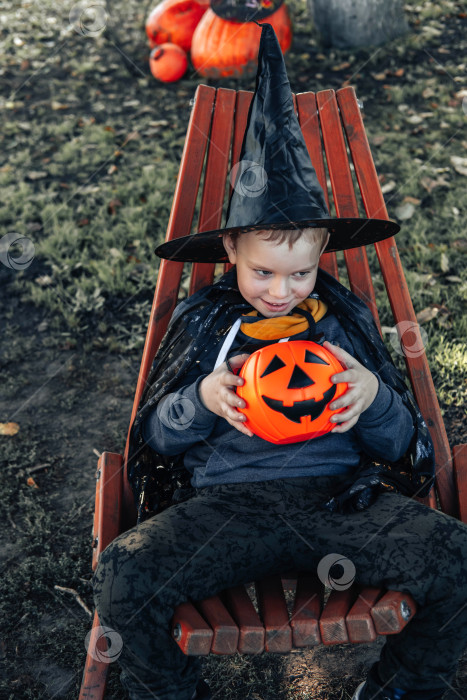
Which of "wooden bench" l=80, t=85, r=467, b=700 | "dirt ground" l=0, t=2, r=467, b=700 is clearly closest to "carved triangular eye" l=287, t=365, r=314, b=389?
"wooden bench" l=80, t=85, r=467, b=700

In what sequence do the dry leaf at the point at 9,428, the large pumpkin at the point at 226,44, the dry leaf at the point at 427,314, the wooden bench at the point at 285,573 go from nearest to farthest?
the wooden bench at the point at 285,573, the dry leaf at the point at 9,428, the dry leaf at the point at 427,314, the large pumpkin at the point at 226,44

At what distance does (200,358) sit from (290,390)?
1.65ft

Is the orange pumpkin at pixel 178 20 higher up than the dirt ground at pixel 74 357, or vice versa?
the orange pumpkin at pixel 178 20

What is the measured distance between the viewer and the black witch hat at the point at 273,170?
1951 mm

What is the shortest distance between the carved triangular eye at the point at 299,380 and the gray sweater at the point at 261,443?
29cm

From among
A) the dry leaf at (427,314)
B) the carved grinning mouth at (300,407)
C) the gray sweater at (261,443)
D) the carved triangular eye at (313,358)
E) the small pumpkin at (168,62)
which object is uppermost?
the carved triangular eye at (313,358)

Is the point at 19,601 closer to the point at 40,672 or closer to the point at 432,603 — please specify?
the point at 40,672

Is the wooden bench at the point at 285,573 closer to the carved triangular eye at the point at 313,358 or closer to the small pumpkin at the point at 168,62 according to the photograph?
the carved triangular eye at the point at 313,358

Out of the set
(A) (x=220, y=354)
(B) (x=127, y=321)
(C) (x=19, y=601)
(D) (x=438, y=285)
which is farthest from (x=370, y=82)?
(C) (x=19, y=601)

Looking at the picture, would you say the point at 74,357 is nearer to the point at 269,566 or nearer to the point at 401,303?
the point at 401,303

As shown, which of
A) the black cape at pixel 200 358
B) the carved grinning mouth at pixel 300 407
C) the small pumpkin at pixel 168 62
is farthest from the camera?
the small pumpkin at pixel 168 62

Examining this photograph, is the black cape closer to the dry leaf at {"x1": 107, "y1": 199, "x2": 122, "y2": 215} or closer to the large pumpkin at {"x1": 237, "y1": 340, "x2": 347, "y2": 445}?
the large pumpkin at {"x1": 237, "y1": 340, "x2": 347, "y2": 445}

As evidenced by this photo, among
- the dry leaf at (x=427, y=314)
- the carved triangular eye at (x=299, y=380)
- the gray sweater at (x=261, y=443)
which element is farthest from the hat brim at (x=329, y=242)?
the dry leaf at (x=427, y=314)

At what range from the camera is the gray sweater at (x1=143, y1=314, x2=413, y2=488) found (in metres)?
2.01
